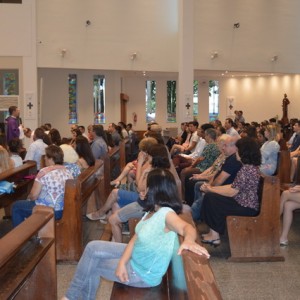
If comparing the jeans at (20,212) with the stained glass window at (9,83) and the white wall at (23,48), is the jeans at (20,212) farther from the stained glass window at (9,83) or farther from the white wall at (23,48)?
the stained glass window at (9,83)

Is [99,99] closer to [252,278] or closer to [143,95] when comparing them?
[143,95]

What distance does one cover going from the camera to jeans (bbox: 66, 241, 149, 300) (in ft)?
10.6

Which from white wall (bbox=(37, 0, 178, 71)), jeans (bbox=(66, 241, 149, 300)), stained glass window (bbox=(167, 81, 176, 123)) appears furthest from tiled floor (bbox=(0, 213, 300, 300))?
stained glass window (bbox=(167, 81, 176, 123))

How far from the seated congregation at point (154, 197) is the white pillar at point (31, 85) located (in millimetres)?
4747

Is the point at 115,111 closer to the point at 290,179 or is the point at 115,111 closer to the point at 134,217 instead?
the point at 290,179

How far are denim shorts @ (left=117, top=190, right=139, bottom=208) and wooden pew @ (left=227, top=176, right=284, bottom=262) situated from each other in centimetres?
115

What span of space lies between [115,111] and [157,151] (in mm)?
13920

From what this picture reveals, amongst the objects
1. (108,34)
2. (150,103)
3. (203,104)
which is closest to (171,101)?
(150,103)

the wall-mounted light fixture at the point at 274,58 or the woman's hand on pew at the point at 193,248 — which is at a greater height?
the wall-mounted light fixture at the point at 274,58

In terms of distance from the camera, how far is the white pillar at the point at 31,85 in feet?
47.7

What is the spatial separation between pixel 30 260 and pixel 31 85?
1213cm

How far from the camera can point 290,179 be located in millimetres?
7113

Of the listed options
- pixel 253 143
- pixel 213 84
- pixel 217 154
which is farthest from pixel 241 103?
pixel 253 143

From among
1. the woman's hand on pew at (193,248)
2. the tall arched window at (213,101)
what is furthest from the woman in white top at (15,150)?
the tall arched window at (213,101)
